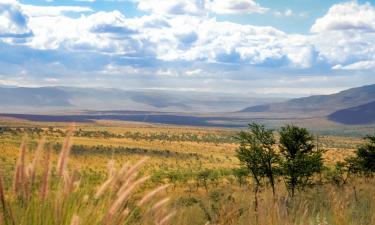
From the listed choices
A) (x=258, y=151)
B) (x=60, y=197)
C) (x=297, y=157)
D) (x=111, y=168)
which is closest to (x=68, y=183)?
Answer: (x=60, y=197)

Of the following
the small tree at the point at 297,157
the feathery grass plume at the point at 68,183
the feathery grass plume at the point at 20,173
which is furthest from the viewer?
the small tree at the point at 297,157

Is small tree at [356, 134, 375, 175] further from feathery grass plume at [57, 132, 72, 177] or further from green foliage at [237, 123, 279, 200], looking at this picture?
feathery grass plume at [57, 132, 72, 177]

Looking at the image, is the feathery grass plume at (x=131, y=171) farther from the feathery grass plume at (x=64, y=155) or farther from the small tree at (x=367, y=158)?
the small tree at (x=367, y=158)

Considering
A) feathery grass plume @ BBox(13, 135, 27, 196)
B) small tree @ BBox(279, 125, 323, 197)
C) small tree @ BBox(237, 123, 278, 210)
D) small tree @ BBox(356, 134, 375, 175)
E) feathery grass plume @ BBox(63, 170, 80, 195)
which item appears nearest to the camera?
feathery grass plume @ BBox(13, 135, 27, 196)

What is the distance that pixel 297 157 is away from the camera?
31109 millimetres

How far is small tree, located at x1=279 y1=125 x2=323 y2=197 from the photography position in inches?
1214

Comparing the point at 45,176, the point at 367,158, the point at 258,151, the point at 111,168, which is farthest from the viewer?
the point at 367,158

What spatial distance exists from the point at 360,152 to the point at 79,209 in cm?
3674

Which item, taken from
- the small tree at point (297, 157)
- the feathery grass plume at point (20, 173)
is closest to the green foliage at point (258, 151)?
the small tree at point (297, 157)

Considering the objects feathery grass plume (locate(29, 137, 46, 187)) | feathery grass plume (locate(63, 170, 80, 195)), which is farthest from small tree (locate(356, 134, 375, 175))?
feathery grass plume (locate(29, 137, 46, 187))

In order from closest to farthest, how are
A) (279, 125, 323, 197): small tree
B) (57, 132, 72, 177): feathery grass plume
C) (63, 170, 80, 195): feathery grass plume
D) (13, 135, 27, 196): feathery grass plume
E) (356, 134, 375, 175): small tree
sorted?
(13, 135, 27, 196): feathery grass plume, (57, 132, 72, 177): feathery grass plume, (63, 170, 80, 195): feathery grass plume, (279, 125, 323, 197): small tree, (356, 134, 375, 175): small tree

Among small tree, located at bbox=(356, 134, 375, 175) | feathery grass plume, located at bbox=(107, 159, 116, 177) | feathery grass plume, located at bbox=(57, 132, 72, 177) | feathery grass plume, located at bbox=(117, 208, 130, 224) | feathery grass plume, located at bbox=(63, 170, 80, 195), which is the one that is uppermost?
feathery grass plume, located at bbox=(57, 132, 72, 177)

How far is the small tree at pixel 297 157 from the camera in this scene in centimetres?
3083

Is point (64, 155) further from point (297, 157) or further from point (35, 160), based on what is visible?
point (297, 157)
